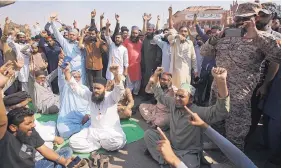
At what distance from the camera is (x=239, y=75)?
9.77 ft

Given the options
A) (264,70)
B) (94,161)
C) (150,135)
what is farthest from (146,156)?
(264,70)

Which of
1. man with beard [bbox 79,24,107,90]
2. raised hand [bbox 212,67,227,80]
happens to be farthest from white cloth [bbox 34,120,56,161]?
raised hand [bbox 212,67,227,80]

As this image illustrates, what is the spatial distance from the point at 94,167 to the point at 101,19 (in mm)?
4629

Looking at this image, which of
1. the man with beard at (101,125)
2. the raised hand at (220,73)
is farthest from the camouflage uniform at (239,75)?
the man with beard at (101,125)

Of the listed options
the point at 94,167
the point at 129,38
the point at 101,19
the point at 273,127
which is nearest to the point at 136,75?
the point at 129,38

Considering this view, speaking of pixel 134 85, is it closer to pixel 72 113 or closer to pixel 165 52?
pixel 165 52

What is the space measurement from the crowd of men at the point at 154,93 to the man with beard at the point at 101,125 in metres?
0.01

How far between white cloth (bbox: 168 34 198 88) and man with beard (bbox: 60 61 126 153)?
6.06 ft

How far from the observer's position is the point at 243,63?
292cm

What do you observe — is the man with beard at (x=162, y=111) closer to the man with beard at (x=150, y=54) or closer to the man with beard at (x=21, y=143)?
the man with beard at (x=150, y=54)

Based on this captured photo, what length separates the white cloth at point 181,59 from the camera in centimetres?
512

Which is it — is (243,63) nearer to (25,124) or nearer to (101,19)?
(25,124)

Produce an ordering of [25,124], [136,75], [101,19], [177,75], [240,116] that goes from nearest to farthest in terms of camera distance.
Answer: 1. [25,124]
2. [240,116]
3. [177,75]
4. [136,75]
5. [101,19]

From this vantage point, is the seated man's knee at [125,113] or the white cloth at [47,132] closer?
the white cloth at [47,132]
